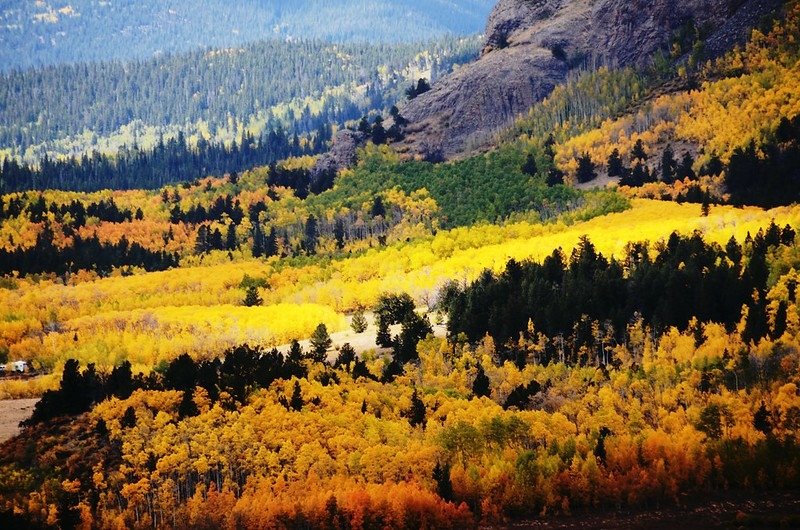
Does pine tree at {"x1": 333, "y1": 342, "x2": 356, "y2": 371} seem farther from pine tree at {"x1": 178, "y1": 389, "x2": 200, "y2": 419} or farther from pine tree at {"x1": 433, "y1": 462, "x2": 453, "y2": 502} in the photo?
pine tree at {"x1": 433, "y1": 462, "x2": 453, "y2": 502}

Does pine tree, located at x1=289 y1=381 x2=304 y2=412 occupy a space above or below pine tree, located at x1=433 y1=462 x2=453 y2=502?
above

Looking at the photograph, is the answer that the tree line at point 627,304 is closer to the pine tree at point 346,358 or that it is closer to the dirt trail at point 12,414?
the pine tree at point 346,358

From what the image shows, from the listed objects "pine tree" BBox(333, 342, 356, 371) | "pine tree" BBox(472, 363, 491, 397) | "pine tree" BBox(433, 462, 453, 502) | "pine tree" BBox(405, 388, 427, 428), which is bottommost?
"pine tree" BBox(433, 462, 453, 502)

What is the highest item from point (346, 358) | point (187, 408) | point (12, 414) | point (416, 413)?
point (346, 358)

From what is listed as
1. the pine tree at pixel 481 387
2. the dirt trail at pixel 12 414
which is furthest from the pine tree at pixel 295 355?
the dirt trail at pixel 12 414

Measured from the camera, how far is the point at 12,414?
586 feet

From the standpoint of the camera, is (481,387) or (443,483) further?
(481,387)

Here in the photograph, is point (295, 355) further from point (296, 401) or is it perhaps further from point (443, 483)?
point (443, 483)

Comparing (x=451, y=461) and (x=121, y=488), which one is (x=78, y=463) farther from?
(x=451, y=461)

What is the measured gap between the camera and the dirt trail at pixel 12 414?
168 metres

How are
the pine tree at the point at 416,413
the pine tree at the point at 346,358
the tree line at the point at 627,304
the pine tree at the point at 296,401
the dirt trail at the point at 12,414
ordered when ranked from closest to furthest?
the pine tree at the point at 416,413, the pine tree at the point at 296,401, the dirt trail at the point at 12,414, the tree line at the point at 627,304, the pine tree at the point at 346,358

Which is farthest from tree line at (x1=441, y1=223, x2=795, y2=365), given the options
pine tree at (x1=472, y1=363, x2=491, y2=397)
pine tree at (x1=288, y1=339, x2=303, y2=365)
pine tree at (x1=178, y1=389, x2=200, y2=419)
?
pine tree at (x1=178, y1=389, x2=200, y2=419)

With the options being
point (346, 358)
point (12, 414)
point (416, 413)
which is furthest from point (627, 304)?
point (12, 414)

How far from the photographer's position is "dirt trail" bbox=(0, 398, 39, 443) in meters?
168
